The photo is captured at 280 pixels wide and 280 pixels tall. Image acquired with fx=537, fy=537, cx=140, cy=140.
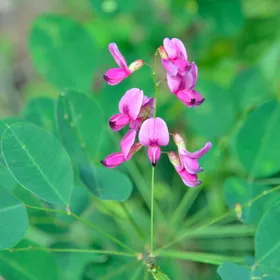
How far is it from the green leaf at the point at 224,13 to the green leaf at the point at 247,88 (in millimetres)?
234

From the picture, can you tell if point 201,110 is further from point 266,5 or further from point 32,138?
point 266,5

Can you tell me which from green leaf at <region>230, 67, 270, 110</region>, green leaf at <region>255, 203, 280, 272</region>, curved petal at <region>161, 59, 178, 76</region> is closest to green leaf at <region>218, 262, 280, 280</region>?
green leaf at <region>255, 203, 280, 272</region>

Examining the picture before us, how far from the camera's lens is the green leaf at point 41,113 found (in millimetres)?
1403

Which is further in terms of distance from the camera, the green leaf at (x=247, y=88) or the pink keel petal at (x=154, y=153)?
the green leaf at (x=247, y=88)

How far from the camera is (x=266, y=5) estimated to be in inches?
92.5

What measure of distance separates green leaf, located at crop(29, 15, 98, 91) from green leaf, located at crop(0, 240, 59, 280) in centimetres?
50

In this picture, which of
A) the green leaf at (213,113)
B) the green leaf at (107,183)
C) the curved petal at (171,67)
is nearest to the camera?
the curved petal at (171,67)

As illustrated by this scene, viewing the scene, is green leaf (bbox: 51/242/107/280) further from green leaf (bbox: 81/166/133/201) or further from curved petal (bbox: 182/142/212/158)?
curved petal (bbox: 182/142/212/158)

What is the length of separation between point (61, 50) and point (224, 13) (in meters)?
0.60

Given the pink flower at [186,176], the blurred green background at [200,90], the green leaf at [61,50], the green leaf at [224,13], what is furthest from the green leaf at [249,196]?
the green leaf at [224,13]

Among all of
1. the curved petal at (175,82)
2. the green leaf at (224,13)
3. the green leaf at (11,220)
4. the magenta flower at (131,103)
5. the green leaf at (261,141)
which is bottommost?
the green leaf at (11,220)

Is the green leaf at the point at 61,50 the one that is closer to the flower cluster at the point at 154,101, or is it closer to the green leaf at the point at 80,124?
the green leaf at the point at 80,124

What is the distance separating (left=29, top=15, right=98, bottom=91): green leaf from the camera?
154 cm

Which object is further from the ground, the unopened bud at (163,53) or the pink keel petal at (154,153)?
the unopened bud at (163,53)
